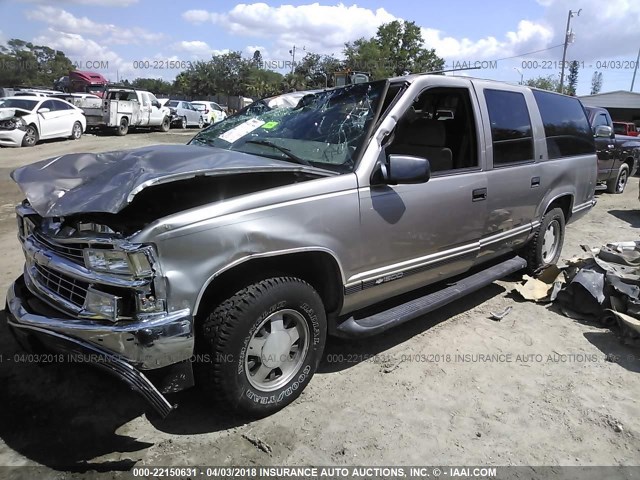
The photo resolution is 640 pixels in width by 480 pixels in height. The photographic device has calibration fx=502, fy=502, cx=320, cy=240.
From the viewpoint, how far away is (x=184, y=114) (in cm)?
2728

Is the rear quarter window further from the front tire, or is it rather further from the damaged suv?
the front tire

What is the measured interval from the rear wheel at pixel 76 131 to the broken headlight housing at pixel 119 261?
18321mm

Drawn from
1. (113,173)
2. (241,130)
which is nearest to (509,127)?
(241,130)

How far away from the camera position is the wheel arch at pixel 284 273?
8.83ft

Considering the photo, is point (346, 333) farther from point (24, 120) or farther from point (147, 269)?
point (24, 120)

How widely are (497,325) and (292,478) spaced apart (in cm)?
261

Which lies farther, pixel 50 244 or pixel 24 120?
pixel 24 120

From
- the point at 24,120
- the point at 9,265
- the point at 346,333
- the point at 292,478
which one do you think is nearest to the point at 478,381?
the point at 346,333

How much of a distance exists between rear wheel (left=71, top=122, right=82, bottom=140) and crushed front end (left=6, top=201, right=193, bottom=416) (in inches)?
712

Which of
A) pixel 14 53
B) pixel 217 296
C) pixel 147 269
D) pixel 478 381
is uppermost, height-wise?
pixel 14 53

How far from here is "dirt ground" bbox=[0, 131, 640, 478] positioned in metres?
2.71

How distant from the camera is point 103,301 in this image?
240 cm

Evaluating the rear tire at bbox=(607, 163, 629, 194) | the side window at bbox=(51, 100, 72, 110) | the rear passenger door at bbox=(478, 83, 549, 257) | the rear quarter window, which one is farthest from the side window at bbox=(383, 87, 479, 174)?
the side window at bbox=(51, 100, 72, 110)

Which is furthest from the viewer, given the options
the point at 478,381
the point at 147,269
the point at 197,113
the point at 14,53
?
the point at 14,53
